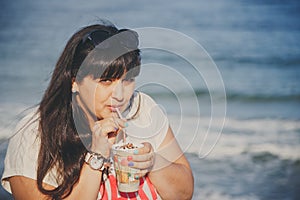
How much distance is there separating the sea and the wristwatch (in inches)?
18.8

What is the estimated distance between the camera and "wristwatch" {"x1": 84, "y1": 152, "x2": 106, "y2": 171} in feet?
6.84

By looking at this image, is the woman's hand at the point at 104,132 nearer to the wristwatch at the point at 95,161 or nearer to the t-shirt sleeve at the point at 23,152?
the wristwatch at the point at 95,161

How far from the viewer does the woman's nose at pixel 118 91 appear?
2094 millimetres

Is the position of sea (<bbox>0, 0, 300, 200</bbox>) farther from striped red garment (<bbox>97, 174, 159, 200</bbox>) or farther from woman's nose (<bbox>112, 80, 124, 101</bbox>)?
striped red garment (<bbox>97, 174, 159, 200</bbox>)

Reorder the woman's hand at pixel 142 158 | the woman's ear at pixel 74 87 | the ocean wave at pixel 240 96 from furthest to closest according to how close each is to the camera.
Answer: the ocean wave at pixel 240 96, the woman's ear at pixel 74 87, the woman's hand at pixel 142 158

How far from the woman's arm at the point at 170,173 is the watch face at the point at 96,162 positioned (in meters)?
0.23

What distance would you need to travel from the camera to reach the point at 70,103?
7.38 ft

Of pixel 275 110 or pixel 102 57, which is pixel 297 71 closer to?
pixel 275 110

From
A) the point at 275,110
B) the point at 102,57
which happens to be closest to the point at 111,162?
the point at 102,57

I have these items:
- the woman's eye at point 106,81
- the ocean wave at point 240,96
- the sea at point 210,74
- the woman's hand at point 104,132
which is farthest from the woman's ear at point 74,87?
the ocean wave at point 240,96

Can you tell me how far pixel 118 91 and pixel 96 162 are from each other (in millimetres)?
295

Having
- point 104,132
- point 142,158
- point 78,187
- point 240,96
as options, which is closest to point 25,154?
point 78,187

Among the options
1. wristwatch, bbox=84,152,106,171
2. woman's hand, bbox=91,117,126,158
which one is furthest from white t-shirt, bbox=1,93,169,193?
woman's hand, bbox=91,117,126,158

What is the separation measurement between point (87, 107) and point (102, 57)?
23 cm
